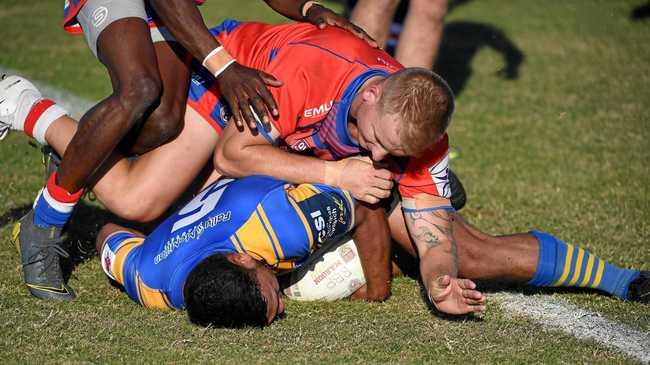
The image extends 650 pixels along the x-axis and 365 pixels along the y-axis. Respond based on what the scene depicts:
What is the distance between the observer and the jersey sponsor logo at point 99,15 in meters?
4.97

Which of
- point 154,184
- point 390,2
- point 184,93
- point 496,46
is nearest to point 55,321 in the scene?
point 154,184

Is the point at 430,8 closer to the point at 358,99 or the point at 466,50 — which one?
the point at 358,99

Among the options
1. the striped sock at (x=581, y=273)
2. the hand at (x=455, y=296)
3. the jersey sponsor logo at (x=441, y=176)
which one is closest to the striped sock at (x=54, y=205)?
the jersey sponsor logo at (x=441, y=176)

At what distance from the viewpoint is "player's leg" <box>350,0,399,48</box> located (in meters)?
6.77

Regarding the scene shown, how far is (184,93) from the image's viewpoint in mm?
5305

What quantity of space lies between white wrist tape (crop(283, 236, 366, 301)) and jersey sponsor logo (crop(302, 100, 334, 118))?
0.70 meters

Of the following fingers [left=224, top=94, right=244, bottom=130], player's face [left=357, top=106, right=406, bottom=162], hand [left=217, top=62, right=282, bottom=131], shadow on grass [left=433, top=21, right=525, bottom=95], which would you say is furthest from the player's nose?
shadow on grass [left=433, top=21, right=525, bottom=95]

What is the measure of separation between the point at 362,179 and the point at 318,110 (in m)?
0.42

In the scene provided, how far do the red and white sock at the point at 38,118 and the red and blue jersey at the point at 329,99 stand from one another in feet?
4.18

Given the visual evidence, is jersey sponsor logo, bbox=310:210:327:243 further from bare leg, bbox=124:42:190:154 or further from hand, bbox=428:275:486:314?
bare leg, bbox=124:42:190:154

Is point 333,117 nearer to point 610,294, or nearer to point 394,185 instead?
point 394,185

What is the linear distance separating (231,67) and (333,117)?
1.95ft

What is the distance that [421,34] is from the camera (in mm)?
6457

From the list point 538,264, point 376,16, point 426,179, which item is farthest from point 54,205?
point 376,16
